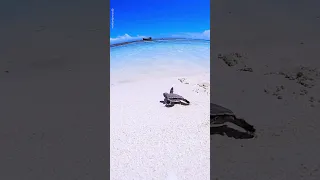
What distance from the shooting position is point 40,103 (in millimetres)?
2008

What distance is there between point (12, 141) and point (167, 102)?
3.74ft
